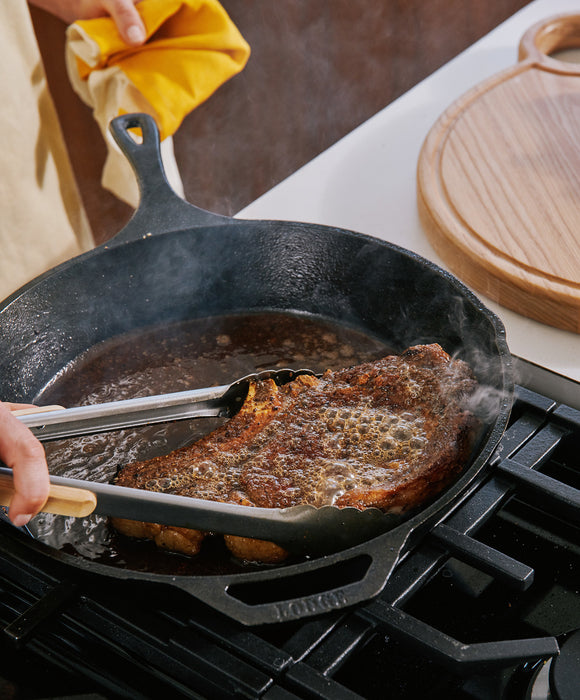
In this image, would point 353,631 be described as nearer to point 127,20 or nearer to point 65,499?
point 65,499

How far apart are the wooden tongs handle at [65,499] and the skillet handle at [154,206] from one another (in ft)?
1.82

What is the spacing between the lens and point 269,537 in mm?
765

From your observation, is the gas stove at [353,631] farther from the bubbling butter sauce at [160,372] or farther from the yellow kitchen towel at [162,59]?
the yellow kitchen towel at [162,59]

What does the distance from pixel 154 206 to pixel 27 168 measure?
19.6 inches

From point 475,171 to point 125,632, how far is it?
100cm

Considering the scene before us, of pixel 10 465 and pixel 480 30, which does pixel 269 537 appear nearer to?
pixel 10 465

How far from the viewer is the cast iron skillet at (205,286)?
114cm

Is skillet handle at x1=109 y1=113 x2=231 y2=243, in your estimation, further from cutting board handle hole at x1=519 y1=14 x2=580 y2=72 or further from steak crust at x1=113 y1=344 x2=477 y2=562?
cutting board handle hole at x1=519 y1=14 x2=580 y2=72

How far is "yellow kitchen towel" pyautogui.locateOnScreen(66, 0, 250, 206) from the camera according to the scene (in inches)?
56.4

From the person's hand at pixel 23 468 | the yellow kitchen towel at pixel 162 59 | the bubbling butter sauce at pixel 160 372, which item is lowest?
the bubbling butter sauce at pixel 160 372

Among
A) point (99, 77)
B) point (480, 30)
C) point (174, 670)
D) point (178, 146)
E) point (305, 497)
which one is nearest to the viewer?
point (174, 670)

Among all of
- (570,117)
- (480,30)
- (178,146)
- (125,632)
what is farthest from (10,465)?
(480,30)

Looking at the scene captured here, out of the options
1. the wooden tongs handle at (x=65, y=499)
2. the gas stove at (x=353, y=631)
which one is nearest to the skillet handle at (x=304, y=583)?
the gas stove at (x=353, y=631)

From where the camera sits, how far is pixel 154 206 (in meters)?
1.22
